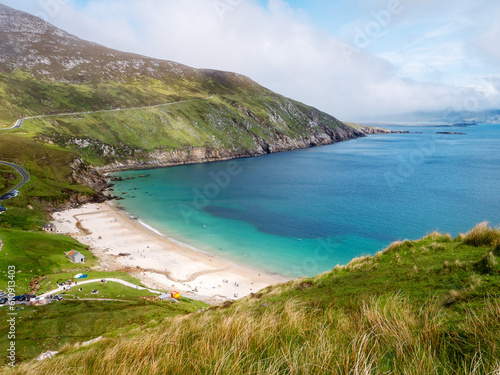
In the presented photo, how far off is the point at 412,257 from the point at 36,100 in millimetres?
160807

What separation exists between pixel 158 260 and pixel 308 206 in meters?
42.9

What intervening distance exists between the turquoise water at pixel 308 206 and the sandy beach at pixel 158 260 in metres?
3.59

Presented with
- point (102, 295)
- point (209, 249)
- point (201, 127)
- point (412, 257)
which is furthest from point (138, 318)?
point (201, 127)

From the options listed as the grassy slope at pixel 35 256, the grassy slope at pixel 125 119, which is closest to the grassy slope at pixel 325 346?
the grassy slope at pixel 35 256

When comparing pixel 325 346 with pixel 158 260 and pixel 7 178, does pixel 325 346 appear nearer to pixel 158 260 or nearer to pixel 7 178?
pixel 158 260

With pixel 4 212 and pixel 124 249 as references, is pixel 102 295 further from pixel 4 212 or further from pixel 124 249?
pixel 4 212

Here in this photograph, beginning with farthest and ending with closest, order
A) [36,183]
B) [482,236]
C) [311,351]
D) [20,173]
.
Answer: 1. [20,173]
2. [36,183]
3. [482,236]
4. [311,351]

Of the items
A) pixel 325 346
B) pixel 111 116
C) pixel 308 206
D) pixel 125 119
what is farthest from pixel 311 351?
pixel 111 116

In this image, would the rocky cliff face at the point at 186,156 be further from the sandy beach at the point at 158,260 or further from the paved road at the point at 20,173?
the sandy beach at the point at 158,260

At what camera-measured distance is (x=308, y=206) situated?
7519 cm

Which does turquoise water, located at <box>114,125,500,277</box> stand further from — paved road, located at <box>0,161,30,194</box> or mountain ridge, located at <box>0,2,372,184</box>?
paved road, located at <box>0,161,30,194</box>

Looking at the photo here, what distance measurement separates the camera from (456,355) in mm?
3461

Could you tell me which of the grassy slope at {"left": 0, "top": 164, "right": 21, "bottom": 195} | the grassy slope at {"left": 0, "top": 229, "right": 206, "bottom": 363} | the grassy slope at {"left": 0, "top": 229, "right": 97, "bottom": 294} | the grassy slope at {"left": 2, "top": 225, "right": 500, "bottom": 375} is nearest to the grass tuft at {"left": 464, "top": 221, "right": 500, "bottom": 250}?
the grassy slope at {"left": 2, "top": 225, "right": 500, "bottom": 375}

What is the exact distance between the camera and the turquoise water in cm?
5225
